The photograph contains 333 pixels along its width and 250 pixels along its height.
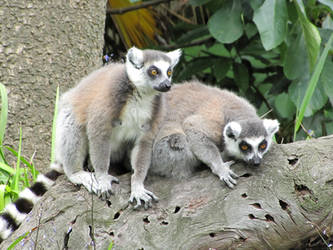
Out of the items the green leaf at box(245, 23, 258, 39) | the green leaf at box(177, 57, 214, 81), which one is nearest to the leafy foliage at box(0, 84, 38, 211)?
the green leaf at box(177, 57, 214, 81)

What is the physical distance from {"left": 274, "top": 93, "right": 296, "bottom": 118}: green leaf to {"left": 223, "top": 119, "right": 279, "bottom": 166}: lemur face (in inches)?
67.3

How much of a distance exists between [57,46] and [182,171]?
2.26 metres

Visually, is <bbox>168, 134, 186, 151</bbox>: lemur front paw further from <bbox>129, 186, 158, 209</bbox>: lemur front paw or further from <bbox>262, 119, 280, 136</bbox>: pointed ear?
<bbox>262, 119, 280, 136</bbox>: pointed ear

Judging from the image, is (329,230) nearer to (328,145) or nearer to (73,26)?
(328,145)

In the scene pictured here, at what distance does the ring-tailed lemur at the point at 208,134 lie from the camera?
414cm

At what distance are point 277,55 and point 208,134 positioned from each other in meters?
3.02

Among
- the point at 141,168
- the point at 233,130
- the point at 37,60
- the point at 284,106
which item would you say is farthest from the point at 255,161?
the point at 37,60

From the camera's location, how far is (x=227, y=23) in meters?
5.61

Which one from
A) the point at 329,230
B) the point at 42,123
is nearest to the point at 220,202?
the point at 329,230

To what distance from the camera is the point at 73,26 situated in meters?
5.62

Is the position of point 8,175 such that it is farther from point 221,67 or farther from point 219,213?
point 221,67

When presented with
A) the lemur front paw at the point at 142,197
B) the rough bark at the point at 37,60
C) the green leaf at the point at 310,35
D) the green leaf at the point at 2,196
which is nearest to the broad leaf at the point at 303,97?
the green leaf at the point at 310,35

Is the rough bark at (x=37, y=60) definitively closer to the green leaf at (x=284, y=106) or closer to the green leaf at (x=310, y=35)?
the green leaf at (x=310, y=35)

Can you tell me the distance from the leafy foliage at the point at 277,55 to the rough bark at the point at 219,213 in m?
0.62
